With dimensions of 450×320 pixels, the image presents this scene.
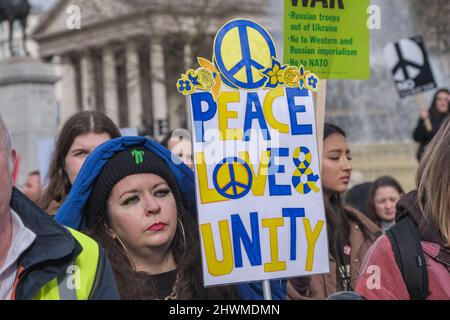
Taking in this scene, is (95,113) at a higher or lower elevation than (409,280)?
higher

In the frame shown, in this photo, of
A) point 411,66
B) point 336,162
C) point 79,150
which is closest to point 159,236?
point 336,162

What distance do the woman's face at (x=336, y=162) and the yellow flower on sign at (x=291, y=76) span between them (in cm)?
65

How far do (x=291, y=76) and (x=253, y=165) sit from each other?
1.25ft

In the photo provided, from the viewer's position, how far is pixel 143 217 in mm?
2975

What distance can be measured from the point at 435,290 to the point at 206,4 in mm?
12905

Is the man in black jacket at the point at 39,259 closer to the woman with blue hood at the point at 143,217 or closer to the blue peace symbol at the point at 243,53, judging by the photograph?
the woman with blue hood at the point at 143,217

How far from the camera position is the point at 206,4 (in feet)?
49.6

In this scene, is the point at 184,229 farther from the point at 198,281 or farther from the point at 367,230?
the point at 367,230

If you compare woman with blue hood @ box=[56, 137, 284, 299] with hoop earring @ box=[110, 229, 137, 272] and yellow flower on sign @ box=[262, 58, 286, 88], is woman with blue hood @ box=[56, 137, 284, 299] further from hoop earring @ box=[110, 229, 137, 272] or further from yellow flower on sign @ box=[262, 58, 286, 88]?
yellow flower on sign @ box=[262, 58, 286, 88]

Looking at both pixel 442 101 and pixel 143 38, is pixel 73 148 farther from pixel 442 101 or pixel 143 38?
pixel 143 38

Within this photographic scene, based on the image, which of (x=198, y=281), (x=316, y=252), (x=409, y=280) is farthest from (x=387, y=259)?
(x=198, y=281)

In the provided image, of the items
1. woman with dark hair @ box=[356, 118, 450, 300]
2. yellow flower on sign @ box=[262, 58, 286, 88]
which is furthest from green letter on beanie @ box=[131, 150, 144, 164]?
woman with dark hair @ box=[356, 118, 450, 300]

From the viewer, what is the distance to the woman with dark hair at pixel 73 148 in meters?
4.20
